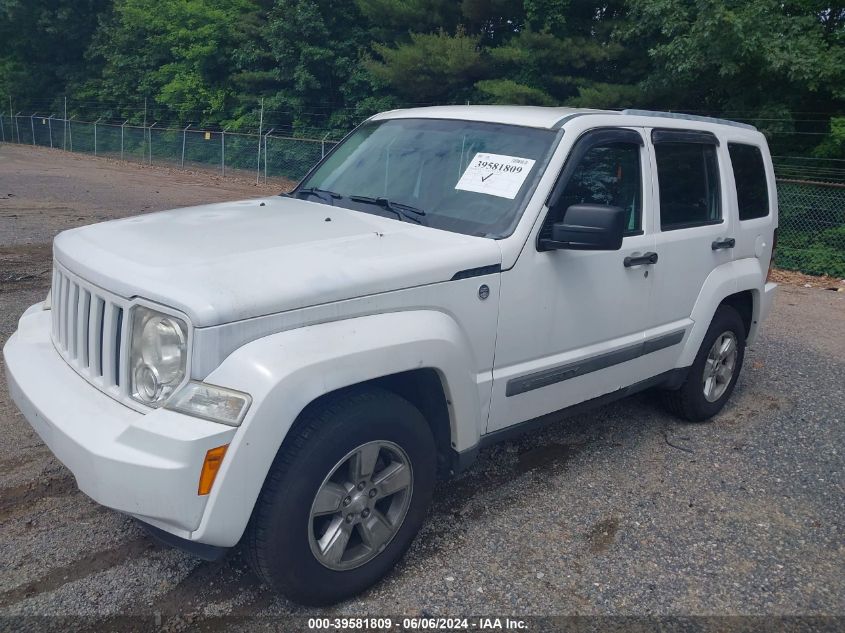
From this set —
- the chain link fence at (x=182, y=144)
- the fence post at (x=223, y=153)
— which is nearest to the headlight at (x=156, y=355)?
the chain link fence at (x=182, y=144)

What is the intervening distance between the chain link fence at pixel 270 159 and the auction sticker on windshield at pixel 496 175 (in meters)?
10.2

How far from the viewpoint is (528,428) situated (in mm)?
3770

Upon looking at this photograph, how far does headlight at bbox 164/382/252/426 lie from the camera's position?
252 cm

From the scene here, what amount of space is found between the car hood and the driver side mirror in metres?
0.37

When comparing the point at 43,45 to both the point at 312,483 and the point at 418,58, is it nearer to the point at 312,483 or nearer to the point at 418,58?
the point at 418,58

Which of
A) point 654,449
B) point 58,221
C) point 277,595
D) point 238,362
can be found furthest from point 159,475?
point 58,221

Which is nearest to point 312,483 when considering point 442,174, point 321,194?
point 442,174

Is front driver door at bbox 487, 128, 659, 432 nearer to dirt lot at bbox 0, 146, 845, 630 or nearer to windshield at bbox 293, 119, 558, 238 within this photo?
windshield at bbox 293, 119, 558, 238

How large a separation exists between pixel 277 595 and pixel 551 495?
5.33 feet

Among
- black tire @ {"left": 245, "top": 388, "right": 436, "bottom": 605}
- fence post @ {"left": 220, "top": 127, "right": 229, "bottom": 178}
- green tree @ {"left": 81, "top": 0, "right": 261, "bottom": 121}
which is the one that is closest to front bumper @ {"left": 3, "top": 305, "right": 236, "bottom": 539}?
black tire @ {"left": 245, "top": 388, "right": 436, "bottom": 605}

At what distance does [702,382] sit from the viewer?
16.6 feet

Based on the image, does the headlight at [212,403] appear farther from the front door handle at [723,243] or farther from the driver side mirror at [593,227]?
the front door handle at [723,243]

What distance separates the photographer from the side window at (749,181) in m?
5.08

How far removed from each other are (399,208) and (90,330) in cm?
156
